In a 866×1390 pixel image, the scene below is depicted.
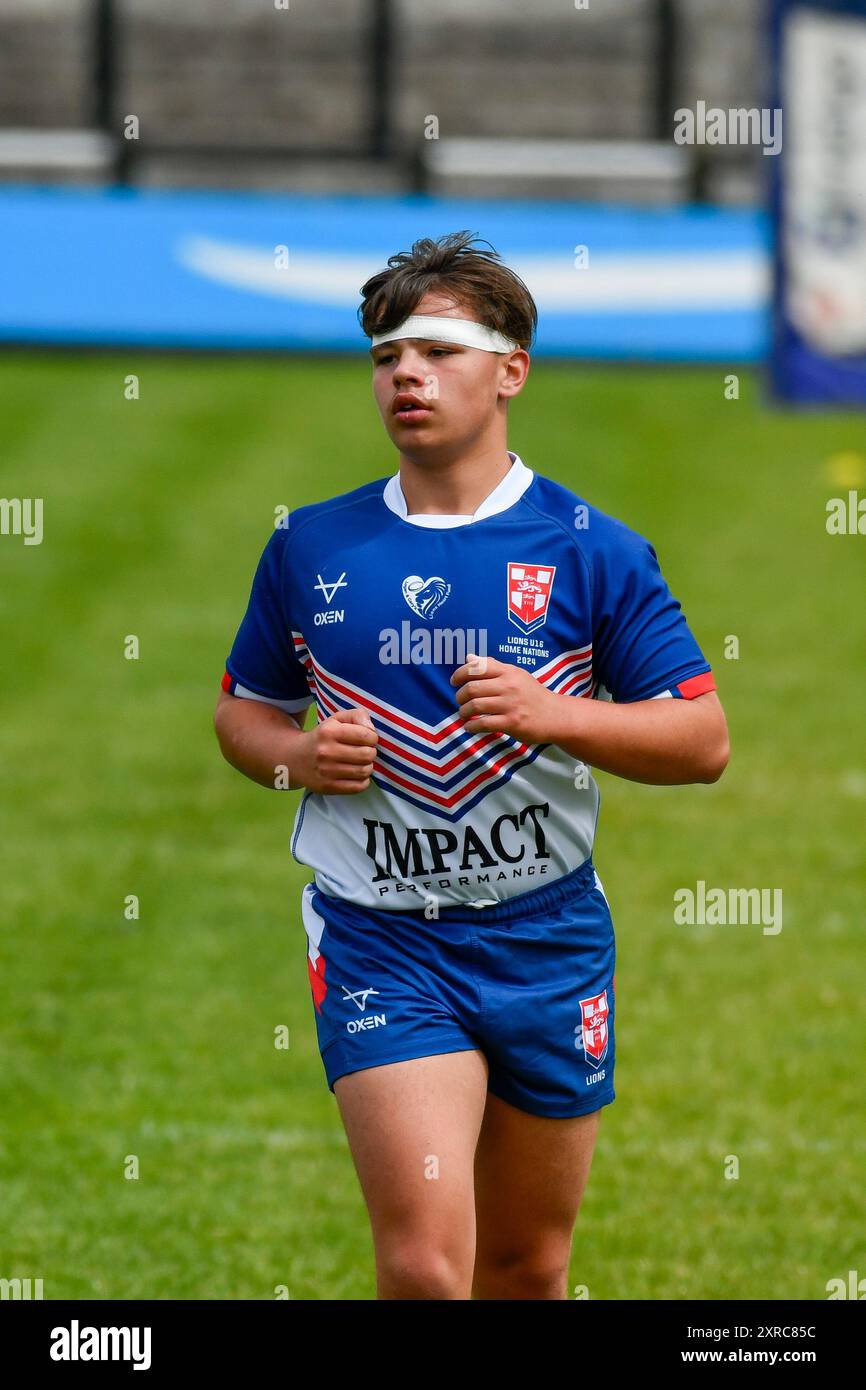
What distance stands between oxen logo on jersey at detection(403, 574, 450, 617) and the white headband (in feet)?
1.54

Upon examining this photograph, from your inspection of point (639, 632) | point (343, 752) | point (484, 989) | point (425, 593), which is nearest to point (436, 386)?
point (425, 593)

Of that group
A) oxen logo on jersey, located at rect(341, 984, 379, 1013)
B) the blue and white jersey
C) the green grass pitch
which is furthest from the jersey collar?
the green grass pitch

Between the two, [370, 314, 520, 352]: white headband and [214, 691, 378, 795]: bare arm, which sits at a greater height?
[370, 314, 520, 352]: white headband

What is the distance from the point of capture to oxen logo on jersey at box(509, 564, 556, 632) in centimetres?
404

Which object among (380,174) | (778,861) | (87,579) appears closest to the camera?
(778,861)

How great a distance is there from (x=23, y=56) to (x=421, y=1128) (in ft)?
67.6

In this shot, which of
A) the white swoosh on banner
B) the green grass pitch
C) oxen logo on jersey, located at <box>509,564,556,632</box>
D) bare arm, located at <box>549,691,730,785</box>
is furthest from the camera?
the white swoosh on banner

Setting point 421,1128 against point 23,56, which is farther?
point 23,56

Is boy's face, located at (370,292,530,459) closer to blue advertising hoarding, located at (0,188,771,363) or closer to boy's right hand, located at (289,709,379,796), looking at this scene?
boy's right hand, located at (289,709,379,796)

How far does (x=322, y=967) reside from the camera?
427 centimetres

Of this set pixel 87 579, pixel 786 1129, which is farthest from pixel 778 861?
pixel 87 579

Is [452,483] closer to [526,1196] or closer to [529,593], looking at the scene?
[529,593]

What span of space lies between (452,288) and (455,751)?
36.5 inches
